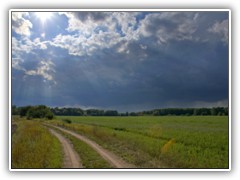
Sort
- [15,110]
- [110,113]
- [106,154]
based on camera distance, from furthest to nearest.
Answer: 1. [110,113]
2. [106,154]
3. [15,110]

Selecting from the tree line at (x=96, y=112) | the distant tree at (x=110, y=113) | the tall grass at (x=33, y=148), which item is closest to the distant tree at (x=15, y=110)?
the tree line at (x=96, y=112)

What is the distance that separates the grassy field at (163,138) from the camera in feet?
18.7

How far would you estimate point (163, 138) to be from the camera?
593 centimetres

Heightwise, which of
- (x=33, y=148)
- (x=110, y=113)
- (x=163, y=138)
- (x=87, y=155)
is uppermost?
(x=110, y=113)

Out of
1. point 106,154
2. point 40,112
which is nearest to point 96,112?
point 106,154

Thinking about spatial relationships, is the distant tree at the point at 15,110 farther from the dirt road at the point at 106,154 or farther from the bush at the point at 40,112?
the dirt road at the point at 106,154

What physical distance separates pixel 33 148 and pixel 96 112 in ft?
3.25

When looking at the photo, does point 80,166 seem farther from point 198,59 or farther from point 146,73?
point 198,59

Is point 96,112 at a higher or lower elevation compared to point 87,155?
higher

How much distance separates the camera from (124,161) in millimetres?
5750

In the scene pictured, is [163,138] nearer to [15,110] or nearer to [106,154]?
[106,154]

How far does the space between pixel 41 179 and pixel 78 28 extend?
6.94 ft

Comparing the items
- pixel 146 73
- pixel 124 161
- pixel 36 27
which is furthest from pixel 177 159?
pixel 36 27

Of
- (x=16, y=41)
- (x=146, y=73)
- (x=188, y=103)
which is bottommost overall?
(x=188, y=103)
